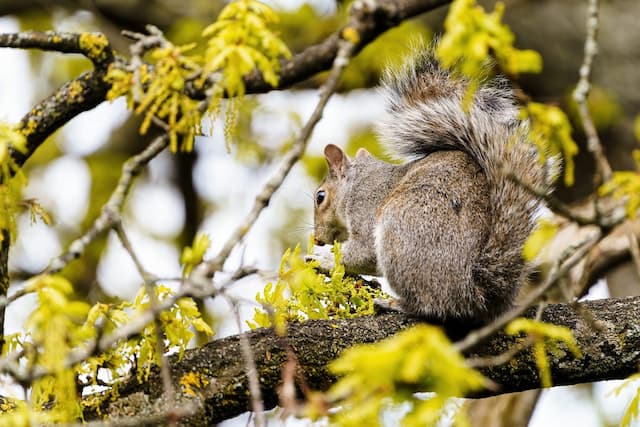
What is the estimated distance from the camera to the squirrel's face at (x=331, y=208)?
4.21 m

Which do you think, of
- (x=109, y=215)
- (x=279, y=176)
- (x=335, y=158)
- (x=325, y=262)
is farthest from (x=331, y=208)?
(x=109, y=215)

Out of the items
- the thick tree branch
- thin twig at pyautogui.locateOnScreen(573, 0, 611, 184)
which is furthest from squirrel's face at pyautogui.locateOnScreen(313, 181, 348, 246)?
thin twig at pyautogui.locateOnScreen(573, 0, 611, 184)

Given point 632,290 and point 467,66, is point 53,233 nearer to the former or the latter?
point 632,290

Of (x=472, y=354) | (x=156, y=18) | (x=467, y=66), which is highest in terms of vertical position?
(x=156, y=18)

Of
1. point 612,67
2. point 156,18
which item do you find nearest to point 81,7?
point 156,18

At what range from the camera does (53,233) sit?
6.37 m

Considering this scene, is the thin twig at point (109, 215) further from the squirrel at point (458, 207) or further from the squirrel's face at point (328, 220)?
the squirrel's face at point (328, 220)

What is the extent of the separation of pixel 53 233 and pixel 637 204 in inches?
210

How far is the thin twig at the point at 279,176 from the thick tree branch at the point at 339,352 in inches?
30.7

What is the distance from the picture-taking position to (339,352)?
8.73 ft

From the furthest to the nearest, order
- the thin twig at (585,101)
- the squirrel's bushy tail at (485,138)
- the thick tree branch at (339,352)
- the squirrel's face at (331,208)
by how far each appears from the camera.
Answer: the squirrel's face at (331,208), the squirrel's bushy tail at (485,138), the thick tree branch at (339,352), the thin twig at (585,101)

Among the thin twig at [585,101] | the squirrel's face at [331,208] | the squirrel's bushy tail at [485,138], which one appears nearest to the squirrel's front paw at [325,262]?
the squirrel's face at [331,208]

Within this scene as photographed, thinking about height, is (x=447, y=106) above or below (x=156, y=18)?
below

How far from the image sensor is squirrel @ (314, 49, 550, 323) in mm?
3074
